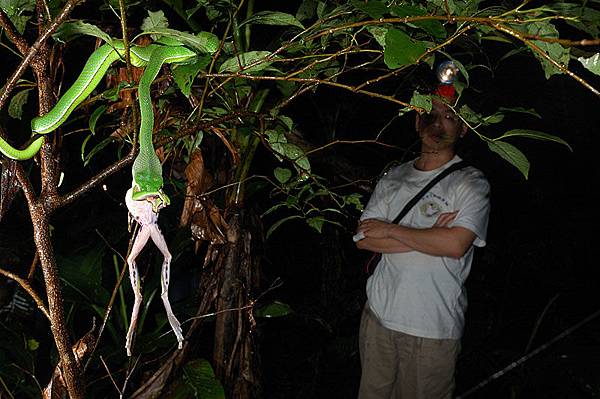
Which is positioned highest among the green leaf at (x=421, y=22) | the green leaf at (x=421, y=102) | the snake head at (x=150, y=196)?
the green leaf at (x=421, y=22)

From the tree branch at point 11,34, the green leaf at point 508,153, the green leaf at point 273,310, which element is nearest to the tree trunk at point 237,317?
the green leaf at point 273,310

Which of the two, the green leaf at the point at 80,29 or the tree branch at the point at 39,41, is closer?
the tree branch at the point at 39,41

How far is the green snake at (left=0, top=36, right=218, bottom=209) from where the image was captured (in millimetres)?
767

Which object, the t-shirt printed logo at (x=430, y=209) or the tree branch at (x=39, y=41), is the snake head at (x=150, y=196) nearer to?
the tree branch at (x=39, y=41)

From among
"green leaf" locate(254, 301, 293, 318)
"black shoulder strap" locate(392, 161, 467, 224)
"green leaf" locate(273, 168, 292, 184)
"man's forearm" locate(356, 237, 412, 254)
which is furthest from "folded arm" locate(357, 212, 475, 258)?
"green leaf" locate(273, 168, 292, 184)

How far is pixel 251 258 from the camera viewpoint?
2215 millimetres

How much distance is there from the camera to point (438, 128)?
2.46 m

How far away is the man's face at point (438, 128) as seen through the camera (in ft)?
7.92

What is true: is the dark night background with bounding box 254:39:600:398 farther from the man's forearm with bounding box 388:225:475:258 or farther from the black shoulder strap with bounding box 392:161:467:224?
the man's forearm with bounding box 388:225:475:258

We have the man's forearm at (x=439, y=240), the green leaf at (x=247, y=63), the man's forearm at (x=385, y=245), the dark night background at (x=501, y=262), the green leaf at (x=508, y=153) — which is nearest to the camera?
the green leaf at (x=247, y=63)

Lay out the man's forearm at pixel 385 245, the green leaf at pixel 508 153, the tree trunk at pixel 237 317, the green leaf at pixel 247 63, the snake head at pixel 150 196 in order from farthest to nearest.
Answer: the man's forearm at pixel 385 245, the tree trunk at pixel 237 317, the green leaf at pixel 508 153, the green leaf at pixel 247 63, the snake head at pixel 150 196

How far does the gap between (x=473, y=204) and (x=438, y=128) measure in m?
0.31

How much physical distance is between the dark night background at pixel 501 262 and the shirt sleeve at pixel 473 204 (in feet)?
3.66

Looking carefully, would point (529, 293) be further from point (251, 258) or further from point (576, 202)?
point (251, 258)
